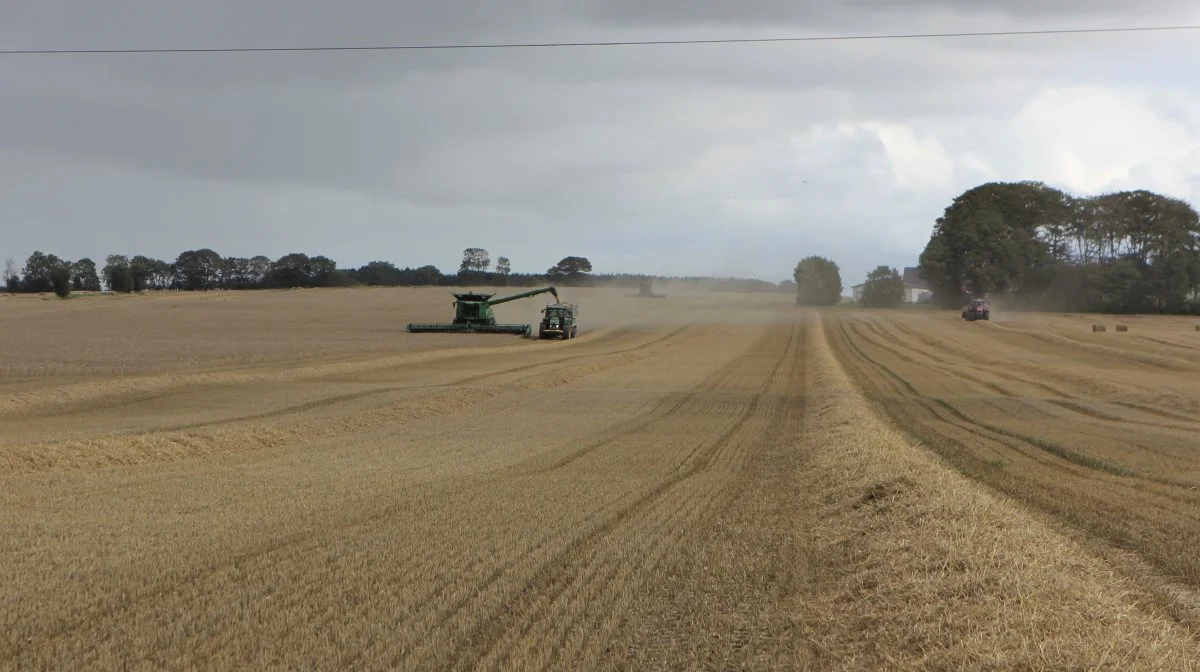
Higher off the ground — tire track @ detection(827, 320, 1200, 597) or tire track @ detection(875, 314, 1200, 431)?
tire track @ detection(827, 320, 1200, 597)

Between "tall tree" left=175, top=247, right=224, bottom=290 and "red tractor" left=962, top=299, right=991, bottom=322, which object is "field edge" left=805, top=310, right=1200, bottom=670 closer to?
"red tractor" left=962, top=299, right=991, bottom=322

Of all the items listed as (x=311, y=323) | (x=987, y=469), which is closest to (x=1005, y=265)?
(x=311, y=323)

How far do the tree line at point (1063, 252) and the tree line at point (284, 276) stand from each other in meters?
37.9

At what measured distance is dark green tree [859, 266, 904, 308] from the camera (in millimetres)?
127562

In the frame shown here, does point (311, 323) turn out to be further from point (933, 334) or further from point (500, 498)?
point (500, 498)

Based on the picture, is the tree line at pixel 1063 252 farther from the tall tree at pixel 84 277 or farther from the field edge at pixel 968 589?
the tall tree at pixel 84 277

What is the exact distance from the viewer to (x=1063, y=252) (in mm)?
120250

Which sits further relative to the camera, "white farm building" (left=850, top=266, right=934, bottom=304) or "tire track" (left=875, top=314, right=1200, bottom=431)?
"white farm building" (left=850, top=266, right=934, bottom=304)

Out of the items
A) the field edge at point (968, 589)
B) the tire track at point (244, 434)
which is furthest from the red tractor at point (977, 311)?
the field edge at point (968, 589)

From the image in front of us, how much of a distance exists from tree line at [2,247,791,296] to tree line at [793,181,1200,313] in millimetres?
37863

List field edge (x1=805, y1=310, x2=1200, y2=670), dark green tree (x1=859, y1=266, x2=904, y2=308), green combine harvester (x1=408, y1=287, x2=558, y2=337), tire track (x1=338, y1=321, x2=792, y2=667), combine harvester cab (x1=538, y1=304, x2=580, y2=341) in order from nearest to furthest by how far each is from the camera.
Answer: field edge (x1=805, y1=310, x2=1200, y2=670)
tire track (x1=338, y1=321, x2=792, y2=667)
combine harvester cab (x1=538, y1=304, x2=580, y2=341)
green combine harvester (x1=408, y1=287, x2=558, y2=337)
dark green tree (x1=859, y1=266, x2=904, y2=308)

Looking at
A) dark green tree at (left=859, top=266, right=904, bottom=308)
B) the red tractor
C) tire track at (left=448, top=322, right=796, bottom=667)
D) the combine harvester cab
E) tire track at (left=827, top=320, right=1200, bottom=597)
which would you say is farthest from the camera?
dark green tree at (left=859, top=266, right=904, bottom=308)

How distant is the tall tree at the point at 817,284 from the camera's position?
424 ft

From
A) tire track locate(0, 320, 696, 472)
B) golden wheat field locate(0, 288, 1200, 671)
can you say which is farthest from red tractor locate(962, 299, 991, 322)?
tire track locate(0, 320, 696, 472)
